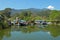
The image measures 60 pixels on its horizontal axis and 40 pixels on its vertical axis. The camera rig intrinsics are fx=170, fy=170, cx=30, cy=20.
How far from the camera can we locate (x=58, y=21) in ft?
175

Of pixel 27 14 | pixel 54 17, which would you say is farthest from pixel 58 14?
pixel 27 14

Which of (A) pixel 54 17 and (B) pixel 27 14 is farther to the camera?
(B) pixel 27 14

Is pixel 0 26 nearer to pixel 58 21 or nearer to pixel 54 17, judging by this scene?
pixel 58 21

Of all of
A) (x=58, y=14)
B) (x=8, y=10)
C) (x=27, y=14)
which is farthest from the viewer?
(x=27, y=14)

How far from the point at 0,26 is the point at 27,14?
169 ft

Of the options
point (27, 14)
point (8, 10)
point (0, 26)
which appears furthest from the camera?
point (27, 14)

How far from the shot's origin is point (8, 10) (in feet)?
238

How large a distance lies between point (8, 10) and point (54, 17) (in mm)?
22535

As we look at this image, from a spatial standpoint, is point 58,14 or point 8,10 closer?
point 58,14

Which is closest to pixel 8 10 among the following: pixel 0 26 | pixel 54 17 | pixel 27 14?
pixel 27 14

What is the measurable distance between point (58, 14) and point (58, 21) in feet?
19.9

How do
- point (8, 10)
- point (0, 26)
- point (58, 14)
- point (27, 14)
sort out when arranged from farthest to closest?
point (27, 14) → point (8, 10) → point (58, 14) → point (0, 26)

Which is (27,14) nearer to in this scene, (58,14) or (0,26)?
(58,14)

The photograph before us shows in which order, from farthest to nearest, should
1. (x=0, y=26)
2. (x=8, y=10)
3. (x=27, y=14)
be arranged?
(x=27, y=14), (x=8, y=10), (x=0, y=26)
